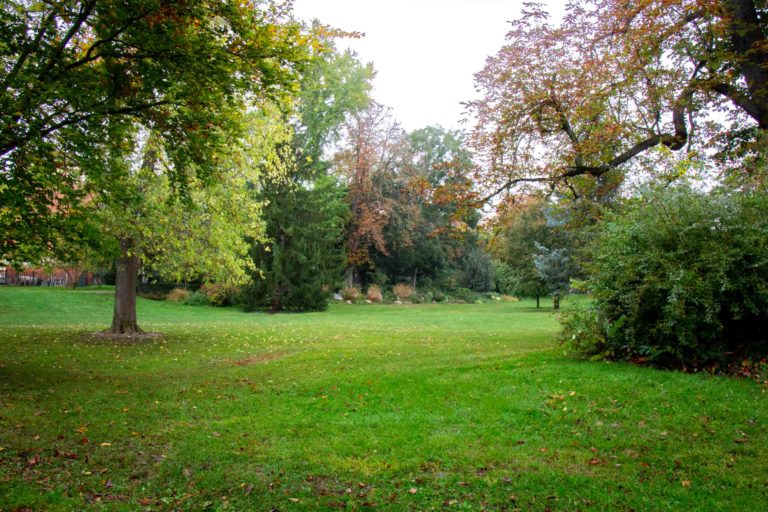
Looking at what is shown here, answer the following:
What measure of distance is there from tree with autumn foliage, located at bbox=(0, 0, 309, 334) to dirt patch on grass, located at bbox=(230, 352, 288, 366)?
435cm

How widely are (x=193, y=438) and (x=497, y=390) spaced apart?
13.5ft

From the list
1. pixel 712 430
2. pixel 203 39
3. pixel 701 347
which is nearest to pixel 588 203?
pixel 701 347

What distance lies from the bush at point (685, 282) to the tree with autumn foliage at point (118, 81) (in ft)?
19.5

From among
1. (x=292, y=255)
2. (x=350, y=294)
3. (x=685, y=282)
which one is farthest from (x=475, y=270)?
(x=685, y=282)

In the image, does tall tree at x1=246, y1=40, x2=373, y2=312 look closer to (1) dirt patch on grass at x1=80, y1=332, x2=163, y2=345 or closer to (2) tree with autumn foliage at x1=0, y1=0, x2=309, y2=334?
(1) dirt patch on grass at x1=80, y1=332, x2=163, y2=345

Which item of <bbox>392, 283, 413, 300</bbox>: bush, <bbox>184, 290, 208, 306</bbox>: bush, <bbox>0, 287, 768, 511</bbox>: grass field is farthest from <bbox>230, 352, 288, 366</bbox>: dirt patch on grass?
<bbox>392, 283, 413, 300</bbox>: bush

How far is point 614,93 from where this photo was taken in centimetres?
1042

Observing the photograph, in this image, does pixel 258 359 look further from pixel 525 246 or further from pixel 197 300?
pixel 525 246

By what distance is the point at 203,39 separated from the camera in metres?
6.39

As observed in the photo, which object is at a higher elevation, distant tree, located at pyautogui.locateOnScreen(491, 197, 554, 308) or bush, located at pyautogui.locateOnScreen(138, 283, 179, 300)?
Result: distant tree, located at pyautogui.locateOnScreen(491, 197, 554, 308)

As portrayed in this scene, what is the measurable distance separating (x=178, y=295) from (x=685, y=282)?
29.9 metres

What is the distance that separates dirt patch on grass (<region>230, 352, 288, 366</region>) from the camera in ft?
35.4

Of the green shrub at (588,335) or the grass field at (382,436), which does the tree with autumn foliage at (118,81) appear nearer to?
the grass field at (382,436)

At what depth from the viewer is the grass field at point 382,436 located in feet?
14.6
